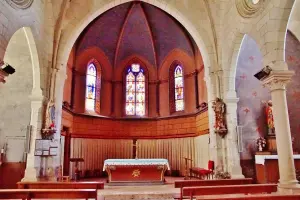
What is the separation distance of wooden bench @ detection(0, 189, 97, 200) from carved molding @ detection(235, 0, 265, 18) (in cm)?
699

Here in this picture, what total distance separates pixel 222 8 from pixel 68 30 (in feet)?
20.6

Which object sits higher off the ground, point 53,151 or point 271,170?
point 53,151

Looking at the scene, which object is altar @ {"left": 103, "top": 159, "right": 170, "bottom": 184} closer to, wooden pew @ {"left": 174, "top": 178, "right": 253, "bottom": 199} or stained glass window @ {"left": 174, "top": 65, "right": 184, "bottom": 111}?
wooden pew @ {"left": 174, "top": 178, "right": 253, "bottom": 199}

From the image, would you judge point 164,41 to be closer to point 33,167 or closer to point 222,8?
point 222,8

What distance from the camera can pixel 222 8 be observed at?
10727 millimetres

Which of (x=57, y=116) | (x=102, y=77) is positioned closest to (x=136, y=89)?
(x=102, y=77)

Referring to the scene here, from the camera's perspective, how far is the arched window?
17.1m

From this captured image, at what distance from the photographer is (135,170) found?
1132cm

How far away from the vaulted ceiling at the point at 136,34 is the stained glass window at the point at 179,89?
4.34 ft

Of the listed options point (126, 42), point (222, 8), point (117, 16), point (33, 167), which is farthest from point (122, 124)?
point (222, 8)

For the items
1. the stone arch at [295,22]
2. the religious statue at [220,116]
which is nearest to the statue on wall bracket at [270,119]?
the religious statue at [220,116]

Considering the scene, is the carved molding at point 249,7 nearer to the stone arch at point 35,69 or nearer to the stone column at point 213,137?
the stone column at point 213,137

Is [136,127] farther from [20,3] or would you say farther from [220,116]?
[20,3]

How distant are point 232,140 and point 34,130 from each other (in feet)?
Answer: 23.5
